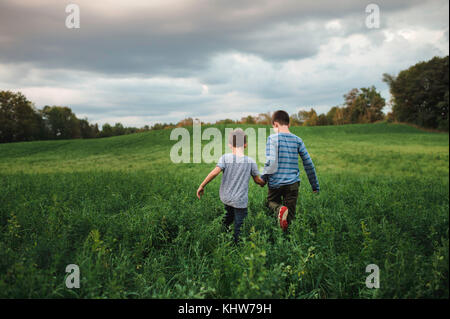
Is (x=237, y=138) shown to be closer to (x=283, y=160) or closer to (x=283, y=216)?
(x=283, y=160)

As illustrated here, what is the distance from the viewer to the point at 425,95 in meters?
3.09

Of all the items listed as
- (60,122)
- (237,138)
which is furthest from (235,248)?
(60,122)

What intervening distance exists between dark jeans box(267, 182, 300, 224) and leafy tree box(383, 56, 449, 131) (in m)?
1.91

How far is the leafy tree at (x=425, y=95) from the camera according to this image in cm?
246

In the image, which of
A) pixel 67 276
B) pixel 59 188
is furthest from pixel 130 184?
pixel 67 276

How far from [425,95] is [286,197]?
235 centimetres

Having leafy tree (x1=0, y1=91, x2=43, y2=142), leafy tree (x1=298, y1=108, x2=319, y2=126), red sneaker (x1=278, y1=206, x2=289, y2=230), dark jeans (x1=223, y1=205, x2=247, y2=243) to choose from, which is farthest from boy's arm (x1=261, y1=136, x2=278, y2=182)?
leafy tree (x1=298, y1=108, x2=319, y2=126)

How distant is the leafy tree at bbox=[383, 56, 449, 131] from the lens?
2.46 meters

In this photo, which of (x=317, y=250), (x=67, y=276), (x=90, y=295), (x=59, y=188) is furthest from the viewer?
(x=59, y=188)

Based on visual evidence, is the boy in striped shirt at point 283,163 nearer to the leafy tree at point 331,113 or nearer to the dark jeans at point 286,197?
the dark jeans at point 286,197

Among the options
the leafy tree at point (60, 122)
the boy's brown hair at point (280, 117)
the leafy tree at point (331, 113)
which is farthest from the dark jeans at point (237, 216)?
the leafy tree at point (60, 122)

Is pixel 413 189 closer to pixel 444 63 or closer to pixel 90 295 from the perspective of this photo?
pixel 444 63
